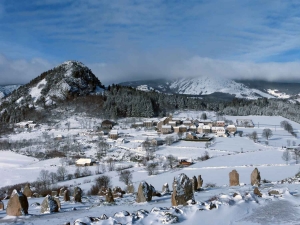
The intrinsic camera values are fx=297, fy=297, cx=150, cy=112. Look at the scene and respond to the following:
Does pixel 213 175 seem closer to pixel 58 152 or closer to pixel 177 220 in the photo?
pixel 177 220

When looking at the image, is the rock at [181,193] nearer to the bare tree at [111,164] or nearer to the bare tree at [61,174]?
the bare tree at [61,174]

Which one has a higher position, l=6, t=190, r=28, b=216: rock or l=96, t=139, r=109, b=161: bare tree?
l=6, t=190, r=28, b=216: rock

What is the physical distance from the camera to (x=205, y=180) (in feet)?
132

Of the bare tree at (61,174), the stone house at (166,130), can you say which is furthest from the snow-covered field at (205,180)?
the stone house at (166,130)

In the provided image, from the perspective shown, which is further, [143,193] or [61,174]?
[61,174]

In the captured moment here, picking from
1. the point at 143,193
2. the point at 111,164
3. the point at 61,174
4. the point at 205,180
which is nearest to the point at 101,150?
the point at 111,164

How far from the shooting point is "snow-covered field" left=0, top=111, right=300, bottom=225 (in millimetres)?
12859

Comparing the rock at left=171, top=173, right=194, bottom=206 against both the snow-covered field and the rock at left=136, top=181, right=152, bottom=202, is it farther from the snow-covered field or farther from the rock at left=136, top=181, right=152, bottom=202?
the rock at left=136, top=181, right=152, bottom=202

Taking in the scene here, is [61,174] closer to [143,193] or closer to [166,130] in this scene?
[143,193]

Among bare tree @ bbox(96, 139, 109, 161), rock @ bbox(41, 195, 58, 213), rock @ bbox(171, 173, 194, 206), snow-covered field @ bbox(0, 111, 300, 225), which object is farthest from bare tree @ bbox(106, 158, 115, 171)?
rock @ bbox(171, 173, 194, 206)

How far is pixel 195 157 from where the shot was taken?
68.6 m

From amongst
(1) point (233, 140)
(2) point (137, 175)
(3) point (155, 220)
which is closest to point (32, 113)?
(1) point (233, 140)

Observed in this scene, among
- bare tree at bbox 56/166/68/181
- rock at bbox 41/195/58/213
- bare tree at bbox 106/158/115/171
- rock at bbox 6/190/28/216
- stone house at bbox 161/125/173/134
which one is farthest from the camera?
stone house at bbox 161/125/173/134

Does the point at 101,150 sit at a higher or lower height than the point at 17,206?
lower
